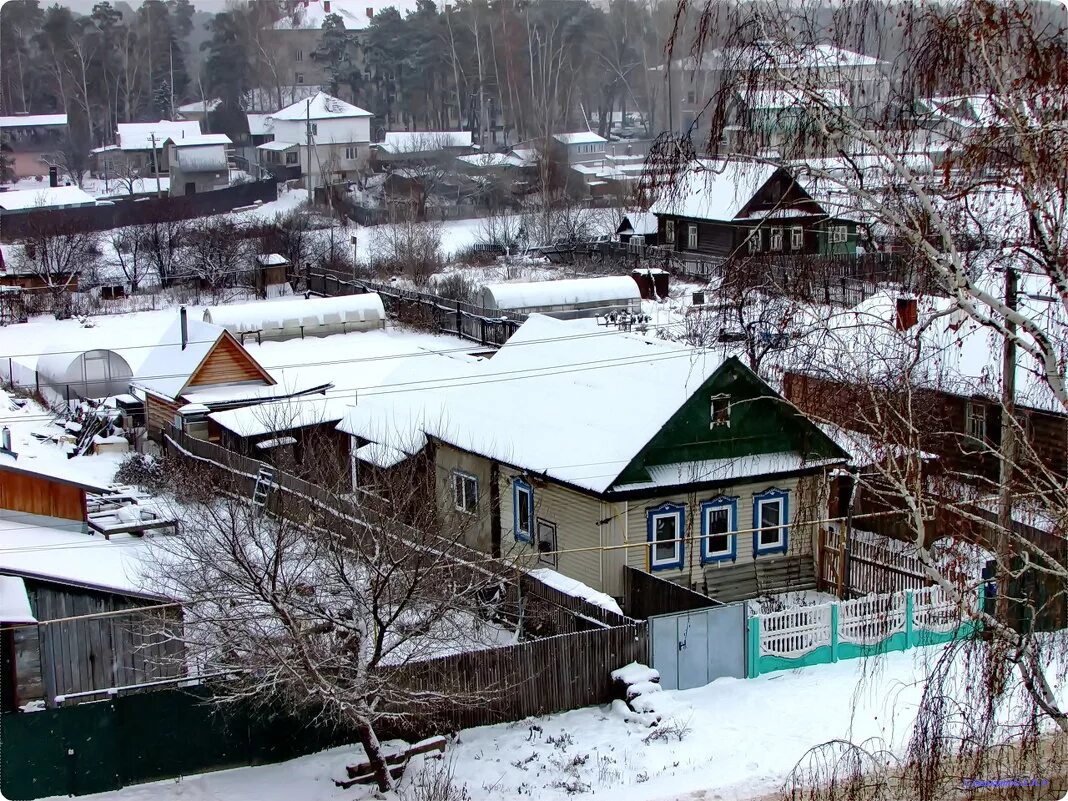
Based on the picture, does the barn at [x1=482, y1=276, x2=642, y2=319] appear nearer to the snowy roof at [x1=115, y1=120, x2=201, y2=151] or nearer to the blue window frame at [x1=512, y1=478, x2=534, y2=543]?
the blue window frame at [x1=512, y1=478, x2=534, y2=543]

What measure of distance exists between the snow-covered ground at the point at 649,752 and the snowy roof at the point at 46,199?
5226cm

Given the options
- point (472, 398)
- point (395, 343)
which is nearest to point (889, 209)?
point (472, 398)

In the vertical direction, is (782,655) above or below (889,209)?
below

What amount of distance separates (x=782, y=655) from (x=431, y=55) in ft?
243

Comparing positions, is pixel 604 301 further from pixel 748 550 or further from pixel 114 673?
pixel 114 673

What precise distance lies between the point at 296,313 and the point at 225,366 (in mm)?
9802

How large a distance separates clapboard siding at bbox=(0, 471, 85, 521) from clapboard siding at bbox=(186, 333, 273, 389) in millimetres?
8027

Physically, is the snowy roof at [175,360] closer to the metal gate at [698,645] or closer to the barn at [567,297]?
the barn at [567,297]

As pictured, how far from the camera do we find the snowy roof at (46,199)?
2370 inches

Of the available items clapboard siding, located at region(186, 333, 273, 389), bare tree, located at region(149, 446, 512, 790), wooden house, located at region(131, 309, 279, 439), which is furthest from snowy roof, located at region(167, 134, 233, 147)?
bare tree, located at region(149, 446, 512, 790)

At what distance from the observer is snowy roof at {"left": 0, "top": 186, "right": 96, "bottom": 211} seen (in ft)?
197

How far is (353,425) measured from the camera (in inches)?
882

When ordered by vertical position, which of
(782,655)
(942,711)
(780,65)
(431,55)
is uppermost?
(431,55)

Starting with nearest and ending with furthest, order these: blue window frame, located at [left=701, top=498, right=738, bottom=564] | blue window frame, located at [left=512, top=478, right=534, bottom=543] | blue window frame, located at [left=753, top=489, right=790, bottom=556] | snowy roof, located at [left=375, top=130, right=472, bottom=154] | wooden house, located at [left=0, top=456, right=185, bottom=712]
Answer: wooden house, located at [left=0, top=456, right=185, bottom=712]
blue window frame, located at [left=701, top=498, right=738, bottom=564]
blue window frame, located at [left=753, top=489, right=790, bottom=556]
blue window frame, located at [left=512, top=478, right=534, bottom=543]
snowy roof, located at [left=375, top=130, right=472, bottom=154]
